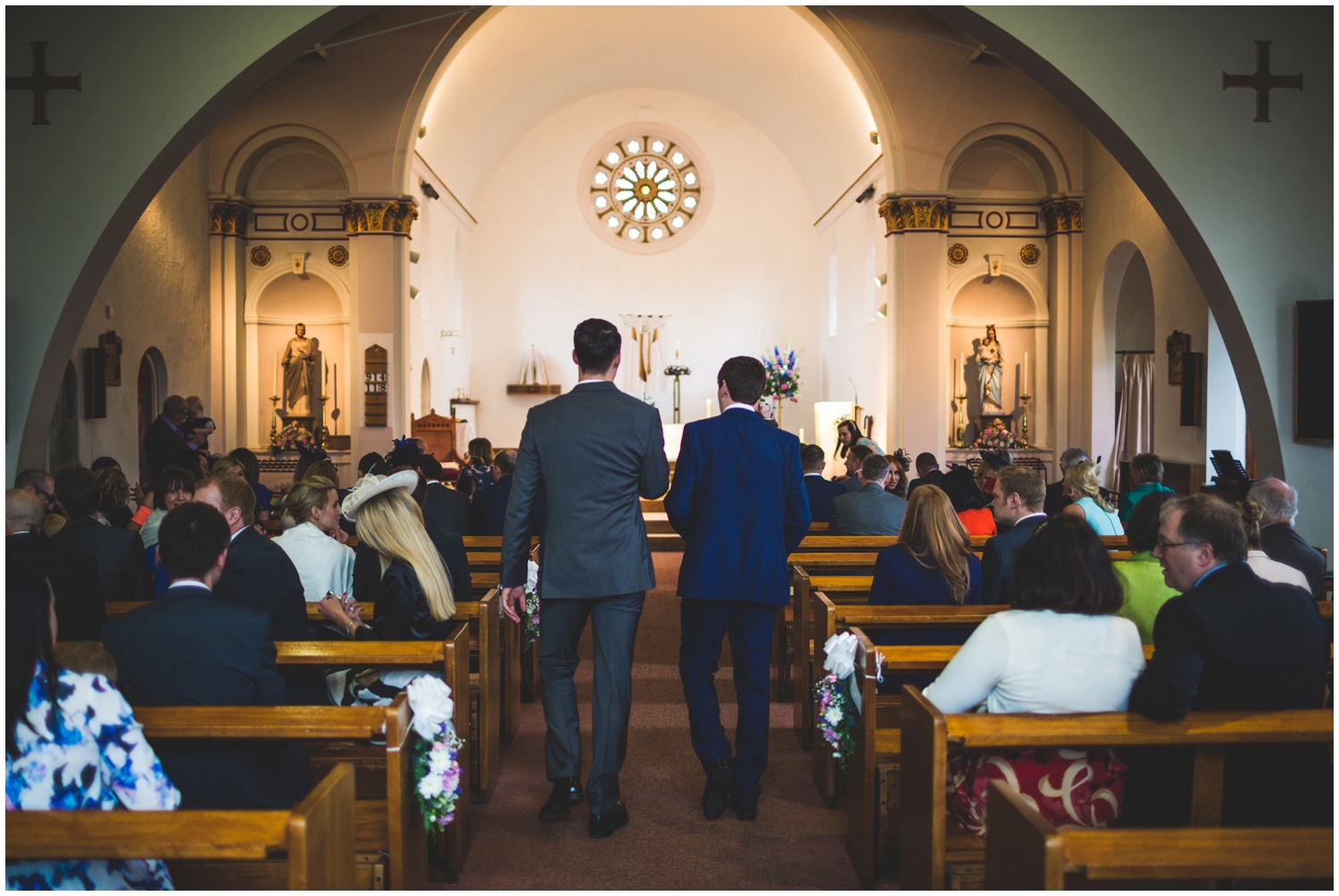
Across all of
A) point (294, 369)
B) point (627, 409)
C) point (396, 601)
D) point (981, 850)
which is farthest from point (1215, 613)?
point (294, 369)

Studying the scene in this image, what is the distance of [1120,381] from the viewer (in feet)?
40.0

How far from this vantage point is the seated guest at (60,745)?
1.96 metres

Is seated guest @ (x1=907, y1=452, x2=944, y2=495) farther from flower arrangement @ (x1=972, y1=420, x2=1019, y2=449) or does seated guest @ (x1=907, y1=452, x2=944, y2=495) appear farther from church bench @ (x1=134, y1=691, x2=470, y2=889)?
flower arrangement @ (x1=972, y1=420, x2=1019, y2=449)

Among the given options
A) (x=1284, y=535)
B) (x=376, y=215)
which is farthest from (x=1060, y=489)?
(x=376, y=215)

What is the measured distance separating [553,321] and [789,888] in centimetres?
1510

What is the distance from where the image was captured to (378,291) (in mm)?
11789

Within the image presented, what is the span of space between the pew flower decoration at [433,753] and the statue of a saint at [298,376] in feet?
34.1

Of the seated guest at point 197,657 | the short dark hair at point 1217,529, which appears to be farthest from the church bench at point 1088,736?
the seated guest at point 197,657

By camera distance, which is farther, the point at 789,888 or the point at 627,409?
the point at 627,409

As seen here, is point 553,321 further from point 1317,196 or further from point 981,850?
point 981,850

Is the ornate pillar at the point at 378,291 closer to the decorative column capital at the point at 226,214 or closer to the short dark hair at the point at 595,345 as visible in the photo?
the decorative column capital at the point at 226,214

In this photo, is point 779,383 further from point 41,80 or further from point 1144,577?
point 1144,577

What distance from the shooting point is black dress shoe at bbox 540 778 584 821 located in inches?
136

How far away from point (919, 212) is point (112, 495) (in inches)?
363
